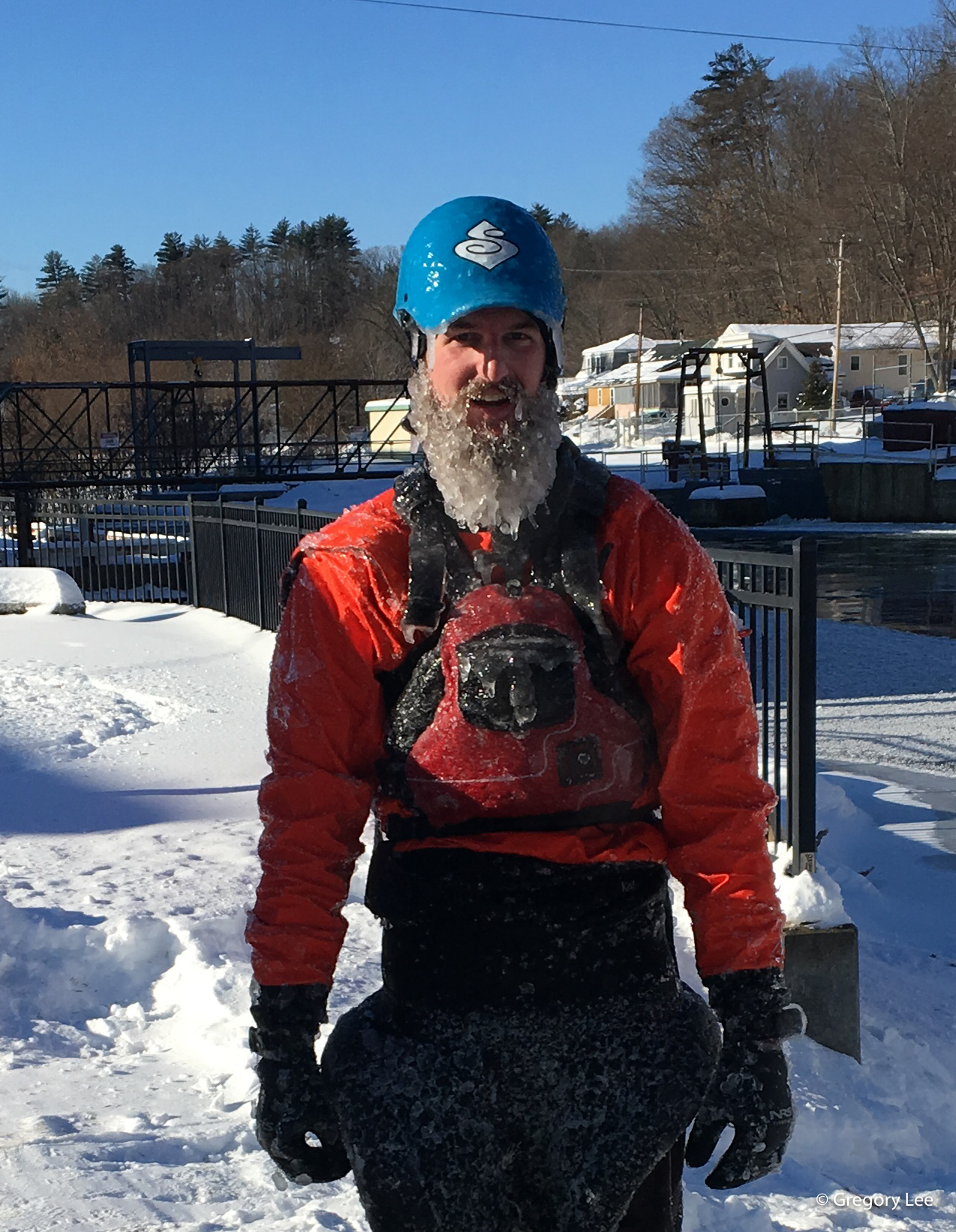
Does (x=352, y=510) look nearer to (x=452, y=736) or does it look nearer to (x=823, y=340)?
(x=452, y=736)

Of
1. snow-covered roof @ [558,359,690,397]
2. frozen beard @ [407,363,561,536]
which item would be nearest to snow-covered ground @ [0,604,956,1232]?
frozen beard @ [407,363,561,536]

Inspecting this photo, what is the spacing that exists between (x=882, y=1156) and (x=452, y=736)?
2525 millimetres

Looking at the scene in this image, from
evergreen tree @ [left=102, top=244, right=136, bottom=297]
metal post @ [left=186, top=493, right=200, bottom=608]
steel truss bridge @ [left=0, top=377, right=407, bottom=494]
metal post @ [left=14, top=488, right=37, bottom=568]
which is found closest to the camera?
metal post @ [left=186, top=493, right=200, bottom=608]

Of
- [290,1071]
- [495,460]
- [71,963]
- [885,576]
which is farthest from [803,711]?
[885,576]

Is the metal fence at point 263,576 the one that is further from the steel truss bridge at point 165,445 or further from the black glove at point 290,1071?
the black glove at point 290,1071

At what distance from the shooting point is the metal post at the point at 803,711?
15.0 feet

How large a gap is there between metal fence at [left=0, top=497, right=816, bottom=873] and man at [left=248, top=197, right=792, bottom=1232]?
99.9 inches

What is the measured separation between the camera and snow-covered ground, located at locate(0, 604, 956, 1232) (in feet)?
9.86

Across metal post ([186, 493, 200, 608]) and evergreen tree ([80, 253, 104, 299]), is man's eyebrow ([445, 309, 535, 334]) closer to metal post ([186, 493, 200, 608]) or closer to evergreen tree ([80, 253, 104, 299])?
metal post ([186, 493, 200, 608])

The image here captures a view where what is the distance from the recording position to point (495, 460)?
1.90m

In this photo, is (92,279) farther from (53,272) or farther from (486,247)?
(486,247)

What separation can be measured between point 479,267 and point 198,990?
2.79 m

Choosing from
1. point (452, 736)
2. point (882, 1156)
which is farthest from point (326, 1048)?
point (882, 1156)

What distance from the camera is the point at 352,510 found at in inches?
79.8
